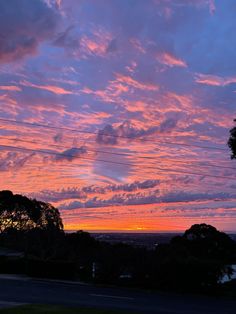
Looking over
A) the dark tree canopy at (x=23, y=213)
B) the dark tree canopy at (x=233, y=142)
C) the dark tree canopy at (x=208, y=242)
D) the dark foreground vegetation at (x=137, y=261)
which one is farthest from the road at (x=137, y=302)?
the dark tree canopy at (x=23, y=213)

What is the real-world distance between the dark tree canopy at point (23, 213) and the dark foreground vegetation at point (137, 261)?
7.70 m

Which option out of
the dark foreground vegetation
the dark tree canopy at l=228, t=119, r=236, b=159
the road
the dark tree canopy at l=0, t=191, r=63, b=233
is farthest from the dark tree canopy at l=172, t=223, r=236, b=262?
the dark tree canopy at l=0, t=191, r=63, b=233

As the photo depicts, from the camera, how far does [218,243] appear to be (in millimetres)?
41188

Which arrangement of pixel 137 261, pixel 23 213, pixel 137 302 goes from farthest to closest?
pixel 23 213 → pixel 137 261 → pixel 137 302

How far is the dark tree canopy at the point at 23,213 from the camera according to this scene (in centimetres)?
6494

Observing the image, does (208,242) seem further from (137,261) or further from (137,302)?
(137,302)

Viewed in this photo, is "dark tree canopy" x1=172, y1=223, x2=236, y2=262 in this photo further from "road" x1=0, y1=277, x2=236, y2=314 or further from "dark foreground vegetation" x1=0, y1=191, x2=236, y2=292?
"road" x1=0, y1=277, x2=236, y2=314

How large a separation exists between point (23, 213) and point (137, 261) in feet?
125

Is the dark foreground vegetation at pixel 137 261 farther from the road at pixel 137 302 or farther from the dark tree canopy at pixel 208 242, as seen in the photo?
the road at pixel 137 302

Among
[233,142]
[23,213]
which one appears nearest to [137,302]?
[233,142]

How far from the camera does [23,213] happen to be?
6650cm

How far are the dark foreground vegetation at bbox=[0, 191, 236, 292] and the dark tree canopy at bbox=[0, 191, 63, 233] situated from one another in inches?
303

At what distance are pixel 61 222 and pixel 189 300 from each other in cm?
4356

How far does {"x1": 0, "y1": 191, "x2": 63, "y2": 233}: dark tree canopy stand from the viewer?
213 feet
